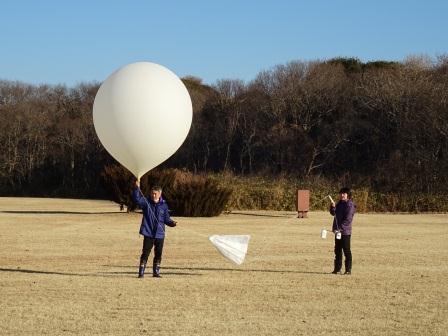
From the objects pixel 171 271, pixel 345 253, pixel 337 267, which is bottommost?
pixel 171 271

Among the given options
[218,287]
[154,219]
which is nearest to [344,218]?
[218,287]

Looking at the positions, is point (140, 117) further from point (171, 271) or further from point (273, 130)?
point (273, 130)

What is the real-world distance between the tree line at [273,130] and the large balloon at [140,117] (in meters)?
37.6

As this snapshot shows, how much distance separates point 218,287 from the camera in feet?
40.1

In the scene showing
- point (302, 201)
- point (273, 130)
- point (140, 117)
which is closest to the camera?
point (140, 117)

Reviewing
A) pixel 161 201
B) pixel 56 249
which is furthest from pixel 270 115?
pixel 161 201

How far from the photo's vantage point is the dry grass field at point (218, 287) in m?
9.17

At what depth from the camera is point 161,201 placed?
13344 millimetres

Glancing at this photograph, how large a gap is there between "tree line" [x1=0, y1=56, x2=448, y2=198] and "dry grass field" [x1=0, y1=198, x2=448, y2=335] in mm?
34099

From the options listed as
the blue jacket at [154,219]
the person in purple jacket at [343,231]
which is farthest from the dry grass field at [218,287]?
the blue jacket at [154,219]

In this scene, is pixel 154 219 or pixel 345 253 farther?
pixel 345 253

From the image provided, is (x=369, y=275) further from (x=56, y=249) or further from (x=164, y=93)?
(x=56, y=249)

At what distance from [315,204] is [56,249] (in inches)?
846

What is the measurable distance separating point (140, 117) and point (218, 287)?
164 inches
